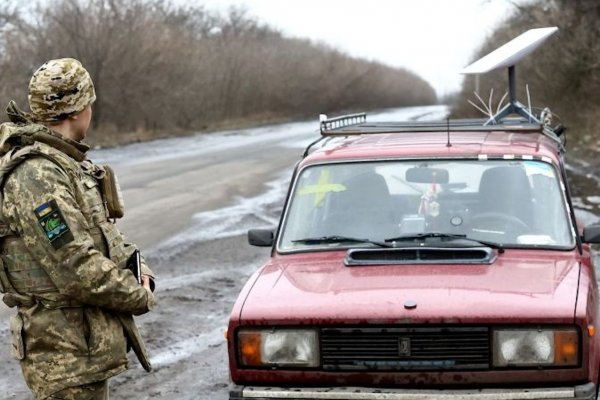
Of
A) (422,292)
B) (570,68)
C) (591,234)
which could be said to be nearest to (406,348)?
(422,292)

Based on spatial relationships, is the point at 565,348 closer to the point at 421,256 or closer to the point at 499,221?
the point at 421,256

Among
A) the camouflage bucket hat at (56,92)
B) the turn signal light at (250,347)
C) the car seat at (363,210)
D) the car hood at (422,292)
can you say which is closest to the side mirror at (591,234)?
the car hood at (422,292)

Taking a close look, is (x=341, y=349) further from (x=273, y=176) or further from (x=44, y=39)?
(x=44, y=39)

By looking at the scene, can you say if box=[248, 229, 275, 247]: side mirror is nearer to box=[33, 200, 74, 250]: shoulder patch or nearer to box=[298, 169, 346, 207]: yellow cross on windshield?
box=[298, 169, 346, 207]: yellow cross on windshield

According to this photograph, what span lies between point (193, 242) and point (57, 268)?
8.69 m

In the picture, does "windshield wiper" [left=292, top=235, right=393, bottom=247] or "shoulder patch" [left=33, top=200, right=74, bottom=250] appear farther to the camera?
"windshield wiper" [left=292, top=235, right=393, bottom=247]

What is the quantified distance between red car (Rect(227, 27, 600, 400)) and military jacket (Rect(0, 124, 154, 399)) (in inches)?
40.7

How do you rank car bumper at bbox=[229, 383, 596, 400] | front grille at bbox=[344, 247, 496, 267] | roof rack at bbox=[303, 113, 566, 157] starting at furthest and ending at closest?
roof rack at bbox=[303, 113, 566, 157] < front grille at bbox=[344, 247, 496, 267] < car bumper at bbox=[229, 383, 596, 400]

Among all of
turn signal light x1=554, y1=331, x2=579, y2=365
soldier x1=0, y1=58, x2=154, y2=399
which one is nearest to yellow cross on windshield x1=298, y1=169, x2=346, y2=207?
turn signal light x1=554, y1=331, x2=579, y2=365

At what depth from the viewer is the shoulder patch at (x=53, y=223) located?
3260mm

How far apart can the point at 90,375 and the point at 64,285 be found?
34cm

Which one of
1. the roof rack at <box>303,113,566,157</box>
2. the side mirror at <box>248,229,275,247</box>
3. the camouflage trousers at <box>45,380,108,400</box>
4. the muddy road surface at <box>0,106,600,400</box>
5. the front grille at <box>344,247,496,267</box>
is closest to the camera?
the camouflage trousers at <box>45,380,108,400</box>

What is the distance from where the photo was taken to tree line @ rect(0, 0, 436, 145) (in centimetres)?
3478

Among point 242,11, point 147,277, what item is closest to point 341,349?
point 147,277
